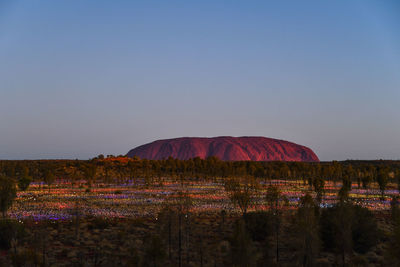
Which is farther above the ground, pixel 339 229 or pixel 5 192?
pixel 5 192

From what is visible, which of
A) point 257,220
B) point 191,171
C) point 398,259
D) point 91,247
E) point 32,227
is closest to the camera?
point 398,259

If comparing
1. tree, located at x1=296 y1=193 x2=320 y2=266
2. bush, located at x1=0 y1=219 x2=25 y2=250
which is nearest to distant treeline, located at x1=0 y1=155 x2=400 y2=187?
bush, located at x1=0 y1=219 x2=25 y2=250

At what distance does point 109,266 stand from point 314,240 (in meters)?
11.3

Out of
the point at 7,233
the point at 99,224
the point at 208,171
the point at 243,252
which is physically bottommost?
the point at 99,224

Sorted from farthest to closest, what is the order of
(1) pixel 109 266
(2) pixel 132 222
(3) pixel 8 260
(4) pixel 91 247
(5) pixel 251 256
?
(2) pixel 132 222 < (4) pixel 91 247 < (3) pixel 8 260 < (1) pixel 109 266 < (5) pixel 251 256

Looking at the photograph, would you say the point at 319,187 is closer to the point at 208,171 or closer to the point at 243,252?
the point at 243,252

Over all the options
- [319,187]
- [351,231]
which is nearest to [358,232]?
[351,231]

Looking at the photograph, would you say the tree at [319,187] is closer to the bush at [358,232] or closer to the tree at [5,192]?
the bush at [358,232]

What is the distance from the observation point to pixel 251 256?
1717cm

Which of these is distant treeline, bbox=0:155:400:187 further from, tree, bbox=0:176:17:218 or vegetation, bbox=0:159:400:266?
tree, bbox=0:176:17:218

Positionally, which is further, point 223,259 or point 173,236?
point 173,236

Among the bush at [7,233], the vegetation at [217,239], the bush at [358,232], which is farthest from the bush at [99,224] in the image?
the bush at [358,232]

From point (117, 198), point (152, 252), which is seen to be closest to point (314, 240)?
point (152, 252)

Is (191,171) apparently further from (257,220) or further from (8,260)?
(8,260)
